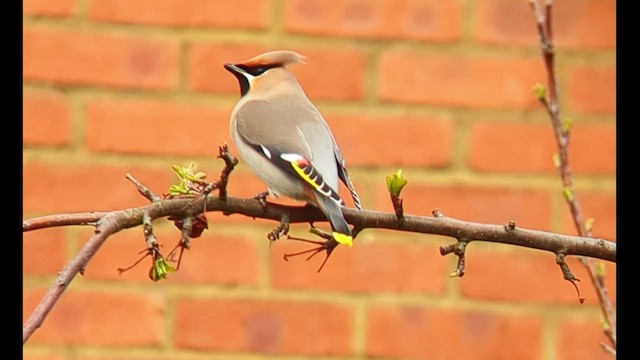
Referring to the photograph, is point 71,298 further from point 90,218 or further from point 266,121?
point 90,218

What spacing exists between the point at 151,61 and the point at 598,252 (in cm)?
126

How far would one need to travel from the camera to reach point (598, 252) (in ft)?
3.07

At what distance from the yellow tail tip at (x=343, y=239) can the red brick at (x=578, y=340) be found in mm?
1187

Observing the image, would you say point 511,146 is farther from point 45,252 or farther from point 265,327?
point 45,252

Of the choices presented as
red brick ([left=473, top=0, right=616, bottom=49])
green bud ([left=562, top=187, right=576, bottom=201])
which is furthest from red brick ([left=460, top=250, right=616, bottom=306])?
green bud ([left=562, top=187, right=576, bottom=201])

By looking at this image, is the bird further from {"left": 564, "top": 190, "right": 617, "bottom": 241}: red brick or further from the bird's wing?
{"left": 564, "top": 190, "right": 617, "bottom": 241}: red brick

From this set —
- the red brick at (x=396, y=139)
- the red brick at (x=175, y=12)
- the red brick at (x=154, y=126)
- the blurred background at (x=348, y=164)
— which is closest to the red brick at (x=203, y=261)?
the blurred background at (x=348, y=164)

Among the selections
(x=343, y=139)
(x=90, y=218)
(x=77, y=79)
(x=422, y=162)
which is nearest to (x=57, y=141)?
(x=77, y=79)

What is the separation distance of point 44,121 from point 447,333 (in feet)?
2.64

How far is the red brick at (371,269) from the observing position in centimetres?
204

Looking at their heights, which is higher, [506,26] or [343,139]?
[506,26]

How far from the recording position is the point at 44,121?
6.68ft

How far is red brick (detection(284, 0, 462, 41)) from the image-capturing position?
6.72 ft
